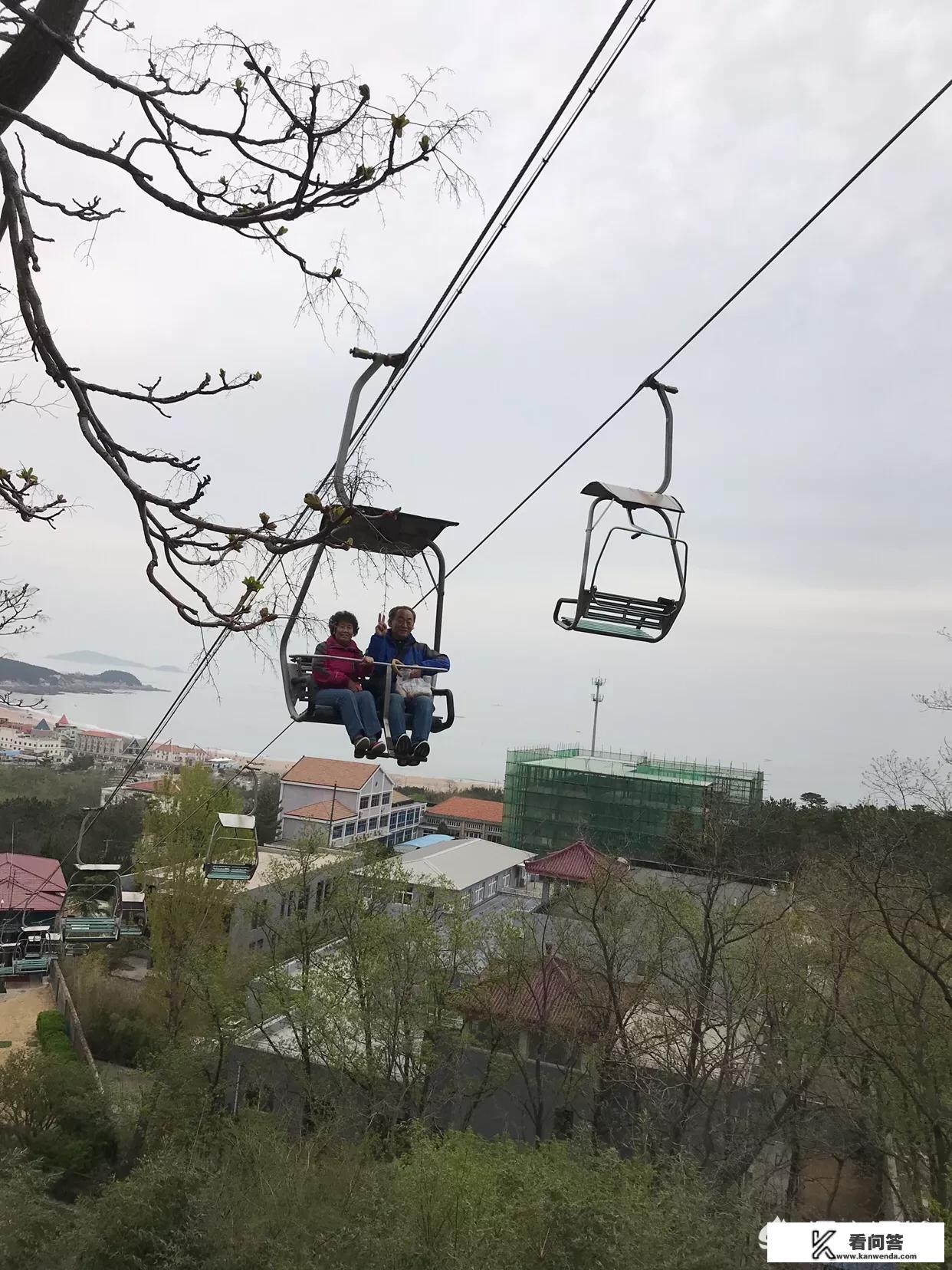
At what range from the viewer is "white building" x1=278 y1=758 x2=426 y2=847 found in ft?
147

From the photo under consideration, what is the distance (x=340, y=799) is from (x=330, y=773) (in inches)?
79.2

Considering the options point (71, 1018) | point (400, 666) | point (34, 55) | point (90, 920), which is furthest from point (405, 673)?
point (71, 1018)

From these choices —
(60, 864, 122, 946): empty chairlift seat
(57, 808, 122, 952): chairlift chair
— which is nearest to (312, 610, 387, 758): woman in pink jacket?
(57, 808, 122, 952): chairlift chair

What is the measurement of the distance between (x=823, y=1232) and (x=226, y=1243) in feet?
28.4

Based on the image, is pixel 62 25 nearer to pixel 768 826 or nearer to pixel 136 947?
pixel 136 947

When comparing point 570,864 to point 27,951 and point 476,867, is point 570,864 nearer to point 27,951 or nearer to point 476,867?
point 476,867

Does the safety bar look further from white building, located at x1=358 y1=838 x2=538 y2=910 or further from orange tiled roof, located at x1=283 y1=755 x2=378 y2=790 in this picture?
orange tiled roof, located at x1=283 y1=755 x2=378 y2=790

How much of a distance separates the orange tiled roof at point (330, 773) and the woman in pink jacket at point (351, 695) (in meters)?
39.1

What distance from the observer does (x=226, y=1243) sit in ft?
41.6

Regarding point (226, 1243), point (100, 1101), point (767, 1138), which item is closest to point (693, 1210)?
point (767, 1138)

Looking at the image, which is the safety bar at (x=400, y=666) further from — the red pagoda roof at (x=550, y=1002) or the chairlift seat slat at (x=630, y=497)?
the red pagoda roof at (x=550, y=1002)

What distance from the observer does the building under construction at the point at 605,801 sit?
46812 millimetres

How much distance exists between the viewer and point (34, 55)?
3760mm

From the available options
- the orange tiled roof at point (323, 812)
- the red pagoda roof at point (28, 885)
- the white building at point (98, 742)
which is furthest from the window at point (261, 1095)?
the white building at point (98, 742)
